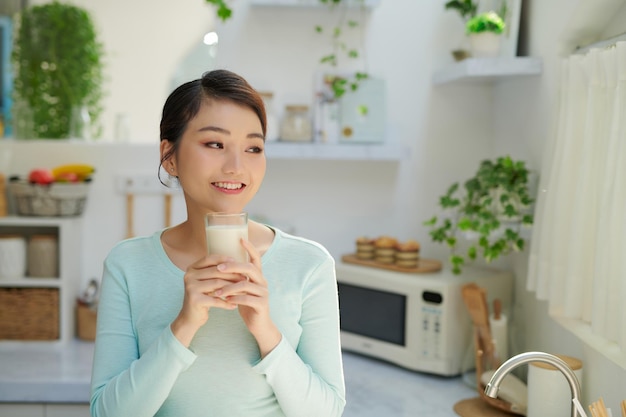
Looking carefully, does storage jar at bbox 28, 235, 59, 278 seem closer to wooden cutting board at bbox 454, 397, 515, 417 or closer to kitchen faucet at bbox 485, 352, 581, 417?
wooden cutting board at bbox 454, 397, 515, 417

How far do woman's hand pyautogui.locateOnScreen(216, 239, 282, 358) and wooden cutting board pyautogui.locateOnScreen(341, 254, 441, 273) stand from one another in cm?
144

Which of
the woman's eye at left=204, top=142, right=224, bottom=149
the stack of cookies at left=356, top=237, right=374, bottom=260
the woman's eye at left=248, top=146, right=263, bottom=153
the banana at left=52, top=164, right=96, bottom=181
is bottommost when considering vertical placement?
the stack of cookies at left=356, top=237, right=374, bottom=260

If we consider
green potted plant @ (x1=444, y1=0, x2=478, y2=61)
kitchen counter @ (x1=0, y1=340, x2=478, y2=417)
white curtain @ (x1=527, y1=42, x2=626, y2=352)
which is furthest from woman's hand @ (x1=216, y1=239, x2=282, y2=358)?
green potted plant @ (x1=444, y1=0, x2=478, y2=61)

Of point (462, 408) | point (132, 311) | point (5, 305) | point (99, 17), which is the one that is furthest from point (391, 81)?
point (99, 17)

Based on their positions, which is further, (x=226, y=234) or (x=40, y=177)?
(x=40, y=177)

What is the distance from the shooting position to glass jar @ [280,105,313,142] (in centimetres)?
277

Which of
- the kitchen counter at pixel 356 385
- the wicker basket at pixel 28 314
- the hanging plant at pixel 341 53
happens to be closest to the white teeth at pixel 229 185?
the kitchen counter at pixel 356 385

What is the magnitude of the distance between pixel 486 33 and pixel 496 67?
0.12 metres

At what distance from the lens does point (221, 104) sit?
1.26m

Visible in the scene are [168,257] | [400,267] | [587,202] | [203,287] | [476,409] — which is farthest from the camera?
→ [400,267]

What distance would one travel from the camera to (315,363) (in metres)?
1.28

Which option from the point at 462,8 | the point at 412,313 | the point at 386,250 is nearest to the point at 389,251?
the point at 386,250

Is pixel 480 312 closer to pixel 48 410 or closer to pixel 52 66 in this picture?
pixel 48 410

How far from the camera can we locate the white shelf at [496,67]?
2.39m
